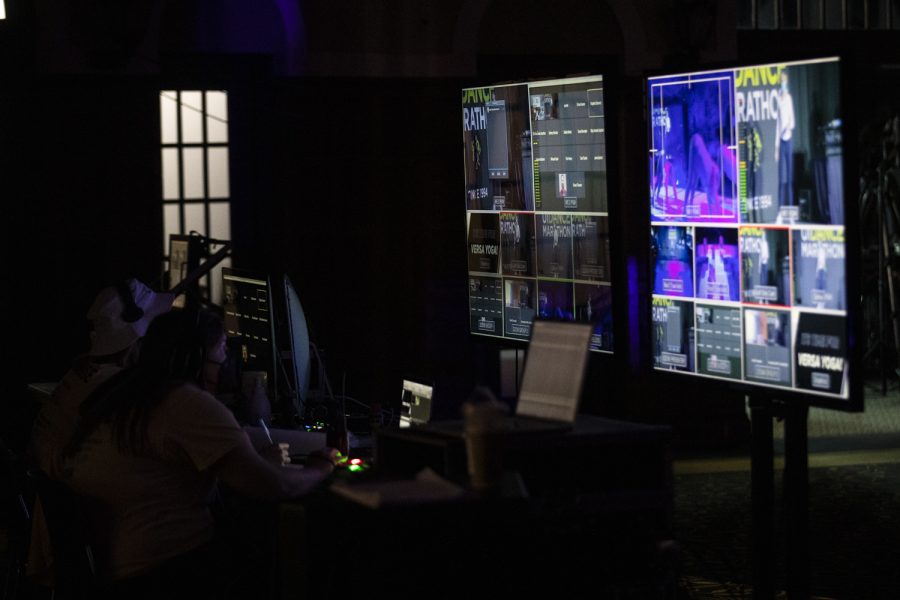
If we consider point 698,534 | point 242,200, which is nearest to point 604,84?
point 698,534

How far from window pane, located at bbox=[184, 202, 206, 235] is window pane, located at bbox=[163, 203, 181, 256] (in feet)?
0.15

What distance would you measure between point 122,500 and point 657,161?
189 centimetres

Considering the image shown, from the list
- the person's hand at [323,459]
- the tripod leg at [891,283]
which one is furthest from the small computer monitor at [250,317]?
the tripod leg at [891,283]

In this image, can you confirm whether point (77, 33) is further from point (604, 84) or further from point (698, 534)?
point (698, 534)

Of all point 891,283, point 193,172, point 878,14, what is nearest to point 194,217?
point 193,172

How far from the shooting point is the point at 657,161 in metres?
4.05

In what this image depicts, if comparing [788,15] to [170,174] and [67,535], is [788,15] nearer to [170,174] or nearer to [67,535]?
[170,174]

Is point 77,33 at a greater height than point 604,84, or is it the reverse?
point 77,33

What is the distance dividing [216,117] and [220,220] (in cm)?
58

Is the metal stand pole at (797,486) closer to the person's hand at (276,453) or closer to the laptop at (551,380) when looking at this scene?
the laptop at (551,380)

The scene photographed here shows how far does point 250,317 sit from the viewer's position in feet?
16.9

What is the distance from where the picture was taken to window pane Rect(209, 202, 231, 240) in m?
7.40

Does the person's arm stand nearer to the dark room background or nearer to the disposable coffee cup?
the disposable coffee cup

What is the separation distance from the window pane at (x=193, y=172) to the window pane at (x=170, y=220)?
10 centimetres
